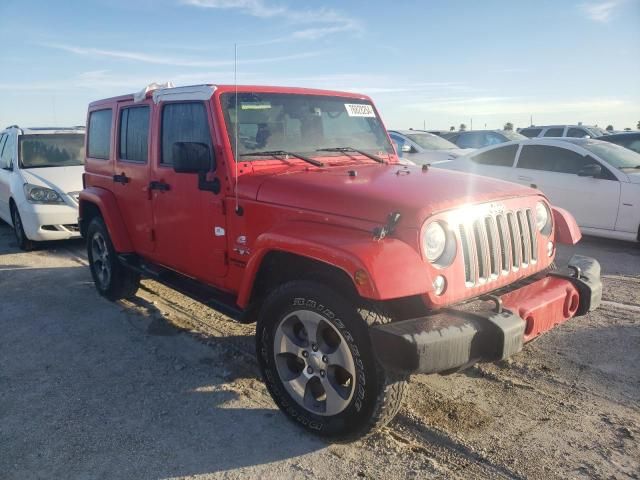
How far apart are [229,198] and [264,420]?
57.2 inches

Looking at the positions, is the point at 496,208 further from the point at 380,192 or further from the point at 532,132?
the point at 532,132

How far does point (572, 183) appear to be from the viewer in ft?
25.6

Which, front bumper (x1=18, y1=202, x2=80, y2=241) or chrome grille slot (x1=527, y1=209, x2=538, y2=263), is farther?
front bumper (x1=18, y1=202, x2=80, y2=241)

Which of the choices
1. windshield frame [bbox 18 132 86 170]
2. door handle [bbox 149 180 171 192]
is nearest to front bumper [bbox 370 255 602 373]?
door handle [bbox 149 180 171 192]

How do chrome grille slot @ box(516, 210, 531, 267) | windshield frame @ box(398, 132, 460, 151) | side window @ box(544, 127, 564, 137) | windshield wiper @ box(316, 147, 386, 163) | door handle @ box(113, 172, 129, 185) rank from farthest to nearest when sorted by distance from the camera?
side window @ box(544, 127, 564, 137), windshield frame @ box(398, 132, 460, 151), door handle @ box(113, 172, 129, 185), windshield wiper @ box(316, 147, 386, 163), chrome grille slot @ box(516, 210, 531, 267)

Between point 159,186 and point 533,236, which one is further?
point 159,186

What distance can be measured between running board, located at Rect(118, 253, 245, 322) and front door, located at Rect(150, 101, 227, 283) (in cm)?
8

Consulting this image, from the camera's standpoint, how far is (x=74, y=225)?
7875mm

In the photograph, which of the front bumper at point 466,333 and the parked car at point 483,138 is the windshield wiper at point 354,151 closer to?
the front bumper at point 466,333

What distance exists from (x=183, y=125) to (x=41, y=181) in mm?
4832

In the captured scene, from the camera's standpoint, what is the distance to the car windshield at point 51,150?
8367 millimetres

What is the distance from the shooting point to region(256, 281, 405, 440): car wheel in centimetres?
278

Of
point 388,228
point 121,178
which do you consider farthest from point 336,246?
point 121,178

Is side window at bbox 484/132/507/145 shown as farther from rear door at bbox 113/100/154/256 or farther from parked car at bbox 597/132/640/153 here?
rear door at bbox 113/100/154/256
